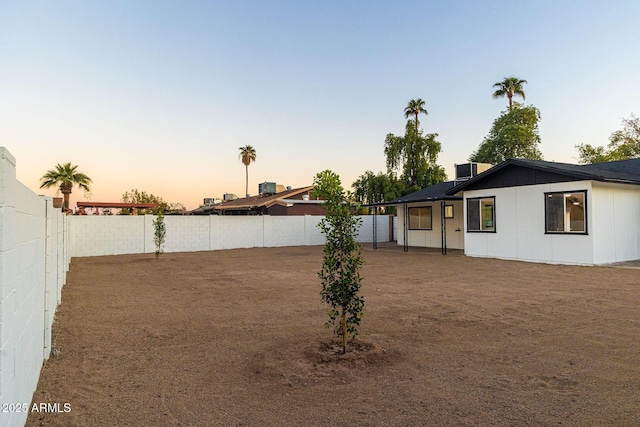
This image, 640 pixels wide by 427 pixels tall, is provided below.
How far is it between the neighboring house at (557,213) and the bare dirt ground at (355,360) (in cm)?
378

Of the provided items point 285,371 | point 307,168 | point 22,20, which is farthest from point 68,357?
point 307,168

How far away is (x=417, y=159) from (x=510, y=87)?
12894mm

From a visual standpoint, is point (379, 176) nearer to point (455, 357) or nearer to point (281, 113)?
point (281, 113)

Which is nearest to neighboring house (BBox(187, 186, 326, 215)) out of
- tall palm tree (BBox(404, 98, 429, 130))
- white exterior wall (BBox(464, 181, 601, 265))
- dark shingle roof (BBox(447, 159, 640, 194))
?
tall palm tree (BBox(404, 98, 429, 130))

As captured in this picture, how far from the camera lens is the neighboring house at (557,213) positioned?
39.5 feet

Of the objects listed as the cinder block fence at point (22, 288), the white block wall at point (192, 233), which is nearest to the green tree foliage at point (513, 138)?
the white block wall at point (192, 233)

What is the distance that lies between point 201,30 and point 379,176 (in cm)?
2298

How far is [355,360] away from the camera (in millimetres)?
4320

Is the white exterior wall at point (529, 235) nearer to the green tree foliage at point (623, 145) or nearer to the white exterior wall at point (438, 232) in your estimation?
the white exterior wall at point (438, 232)

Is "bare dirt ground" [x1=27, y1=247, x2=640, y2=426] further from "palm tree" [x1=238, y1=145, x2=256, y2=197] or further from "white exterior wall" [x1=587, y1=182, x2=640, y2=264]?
"palm tree" [x1=238, y1=145, x2=256, y2=197]

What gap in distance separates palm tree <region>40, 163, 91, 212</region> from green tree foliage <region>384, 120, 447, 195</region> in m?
26.9

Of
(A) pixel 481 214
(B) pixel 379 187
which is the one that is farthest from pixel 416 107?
(A) pixel 481 214

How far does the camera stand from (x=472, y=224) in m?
15.8

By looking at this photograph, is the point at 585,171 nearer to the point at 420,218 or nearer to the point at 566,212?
the point at 566,212
